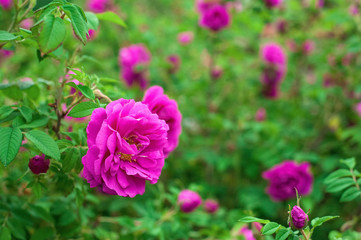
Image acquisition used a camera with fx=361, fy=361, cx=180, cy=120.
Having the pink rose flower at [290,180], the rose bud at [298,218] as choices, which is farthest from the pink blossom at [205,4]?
the rose bud at [298,218]

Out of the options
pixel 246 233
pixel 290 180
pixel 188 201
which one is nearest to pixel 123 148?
pixel 188 201

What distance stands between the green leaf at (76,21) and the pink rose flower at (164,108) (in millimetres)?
237

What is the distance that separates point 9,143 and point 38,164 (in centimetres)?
9

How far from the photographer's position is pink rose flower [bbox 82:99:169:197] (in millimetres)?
740

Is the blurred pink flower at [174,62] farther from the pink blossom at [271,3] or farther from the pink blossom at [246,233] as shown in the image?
the pink blossom at [246,233]

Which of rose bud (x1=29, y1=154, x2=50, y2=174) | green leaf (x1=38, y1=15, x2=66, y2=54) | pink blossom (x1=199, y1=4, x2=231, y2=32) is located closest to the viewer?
green leaf (x1=38, y1=15, x2=66, y2=54)

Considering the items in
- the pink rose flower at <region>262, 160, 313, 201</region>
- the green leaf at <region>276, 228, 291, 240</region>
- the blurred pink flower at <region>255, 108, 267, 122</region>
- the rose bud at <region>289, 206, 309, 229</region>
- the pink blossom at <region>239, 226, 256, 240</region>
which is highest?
the blurred pink flower at <region>255, 108, 267, 122</region>

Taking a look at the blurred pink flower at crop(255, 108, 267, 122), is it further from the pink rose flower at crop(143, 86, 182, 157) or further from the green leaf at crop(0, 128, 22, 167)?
the green leaf at crop(0, 128, 22, 167)

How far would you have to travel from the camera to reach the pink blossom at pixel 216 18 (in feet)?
6.09

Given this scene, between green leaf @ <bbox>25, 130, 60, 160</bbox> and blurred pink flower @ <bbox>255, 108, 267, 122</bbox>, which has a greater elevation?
blurred pink flower @ <bbox>255, 108, 267, 122</bbox>

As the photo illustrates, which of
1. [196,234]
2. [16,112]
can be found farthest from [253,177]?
[16,112]

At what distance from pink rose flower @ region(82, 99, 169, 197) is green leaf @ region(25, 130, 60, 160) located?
0.22 feet

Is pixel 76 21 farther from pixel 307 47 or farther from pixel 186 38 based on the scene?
pixel 307 47

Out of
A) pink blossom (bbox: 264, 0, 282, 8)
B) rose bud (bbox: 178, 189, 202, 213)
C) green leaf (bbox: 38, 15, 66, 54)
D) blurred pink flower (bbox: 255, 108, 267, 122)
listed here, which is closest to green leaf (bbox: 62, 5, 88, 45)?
green leaf (bbox: 38, 15, 66, 54)
